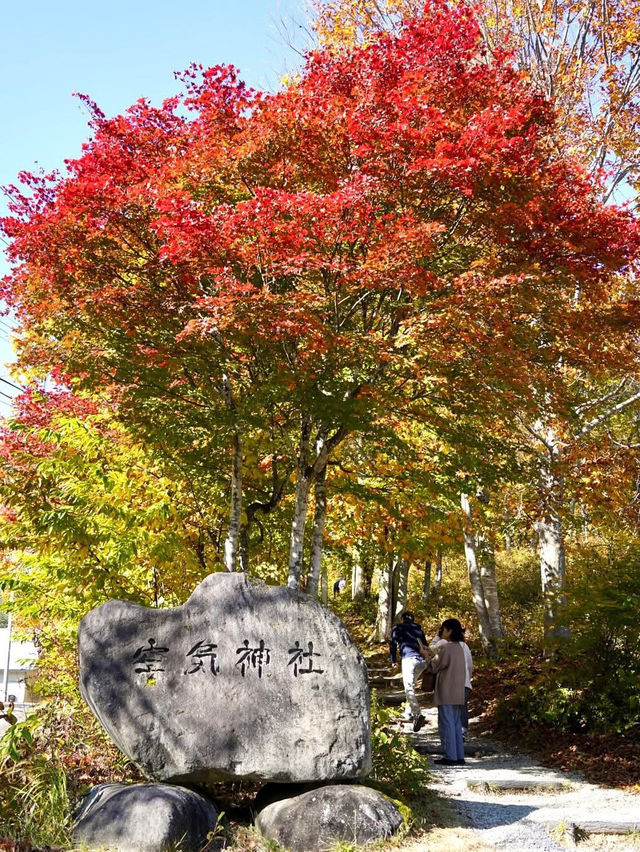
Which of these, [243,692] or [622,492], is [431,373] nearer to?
[243,692]

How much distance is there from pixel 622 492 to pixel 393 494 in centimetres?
562

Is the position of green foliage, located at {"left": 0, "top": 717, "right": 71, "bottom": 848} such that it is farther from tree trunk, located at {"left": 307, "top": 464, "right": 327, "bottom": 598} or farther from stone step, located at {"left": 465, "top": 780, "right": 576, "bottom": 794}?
stone step, located at {"left": 465, "top": 780, "right": 576, "bottom": 794}

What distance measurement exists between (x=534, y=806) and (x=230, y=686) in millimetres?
3334

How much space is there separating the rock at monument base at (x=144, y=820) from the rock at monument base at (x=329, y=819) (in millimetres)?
586

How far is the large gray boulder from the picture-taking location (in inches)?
247

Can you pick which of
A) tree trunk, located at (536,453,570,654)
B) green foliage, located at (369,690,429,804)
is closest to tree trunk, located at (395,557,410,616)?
tree trunk, located at (536,453,570,654)

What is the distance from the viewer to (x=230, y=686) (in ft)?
21.3

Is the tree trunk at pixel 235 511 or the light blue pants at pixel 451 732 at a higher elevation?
the tree trunk at pixel 235 511

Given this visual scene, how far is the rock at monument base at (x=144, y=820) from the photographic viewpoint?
5.49 metres

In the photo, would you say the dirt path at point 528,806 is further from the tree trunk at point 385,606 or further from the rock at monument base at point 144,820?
the tree trunk at point 385,606

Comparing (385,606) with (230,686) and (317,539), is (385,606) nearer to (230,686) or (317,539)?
(317,539)

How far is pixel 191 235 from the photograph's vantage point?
7.21 meters

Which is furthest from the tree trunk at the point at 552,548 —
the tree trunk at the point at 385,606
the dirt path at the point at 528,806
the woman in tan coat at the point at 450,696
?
the tree trunk at the point at 385,606

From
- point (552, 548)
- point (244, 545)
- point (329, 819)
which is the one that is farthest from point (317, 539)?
point (552, 548)
